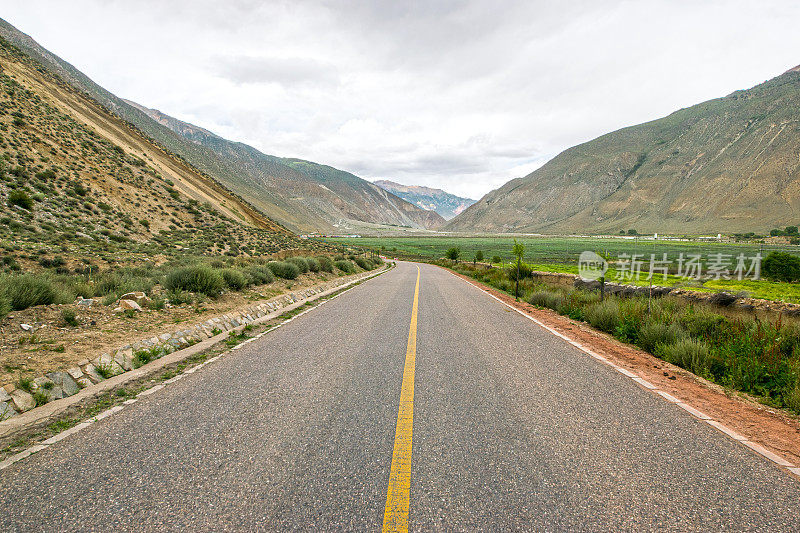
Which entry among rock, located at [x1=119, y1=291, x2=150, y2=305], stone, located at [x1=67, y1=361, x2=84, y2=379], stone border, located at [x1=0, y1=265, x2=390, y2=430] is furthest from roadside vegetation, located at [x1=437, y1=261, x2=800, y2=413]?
rock, located at [x1=119, y1=291, x2=150, y2=305]

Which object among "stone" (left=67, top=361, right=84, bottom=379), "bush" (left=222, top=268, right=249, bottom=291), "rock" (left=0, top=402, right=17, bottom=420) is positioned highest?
"bush" (left=222, top=268, right=249, bottom=291)

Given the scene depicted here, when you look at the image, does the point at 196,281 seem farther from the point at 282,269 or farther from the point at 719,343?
the point at 719,343

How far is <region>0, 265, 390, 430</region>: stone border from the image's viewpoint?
3.96 metres

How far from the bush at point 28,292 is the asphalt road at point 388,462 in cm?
430

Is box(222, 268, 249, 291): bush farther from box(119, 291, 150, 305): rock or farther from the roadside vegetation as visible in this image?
the roadside vegetation

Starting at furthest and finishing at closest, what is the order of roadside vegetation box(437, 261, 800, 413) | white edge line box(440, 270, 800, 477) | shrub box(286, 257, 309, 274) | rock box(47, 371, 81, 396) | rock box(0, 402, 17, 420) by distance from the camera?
shrub box(286, 257, 309, 274) → roadside vegetation box(437, 261, 800, 413) → rock box(47, 371, 81, 396) → rock box(0, 402, 17, 420) → white edge line box(440, 270, 800, 477)

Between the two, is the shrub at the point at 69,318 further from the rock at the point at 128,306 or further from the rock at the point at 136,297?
the rock at the point at 136,297

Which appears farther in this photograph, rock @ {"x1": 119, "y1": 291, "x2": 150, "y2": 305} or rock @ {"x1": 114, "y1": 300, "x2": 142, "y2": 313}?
rock @ {"x1": 119, "y1": 291, "x2": 150, "y2": 305}

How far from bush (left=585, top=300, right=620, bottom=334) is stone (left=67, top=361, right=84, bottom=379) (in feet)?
33.9

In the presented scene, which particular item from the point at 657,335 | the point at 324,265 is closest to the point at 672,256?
the point at 324,265

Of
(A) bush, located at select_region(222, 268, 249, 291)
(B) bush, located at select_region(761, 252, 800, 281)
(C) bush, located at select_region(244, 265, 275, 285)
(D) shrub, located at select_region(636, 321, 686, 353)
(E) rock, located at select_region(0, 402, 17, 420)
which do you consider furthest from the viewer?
(B) bush, located at select_region(761, 252, 800, 281)

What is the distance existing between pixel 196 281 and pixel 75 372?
5532mm

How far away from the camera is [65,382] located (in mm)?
4645

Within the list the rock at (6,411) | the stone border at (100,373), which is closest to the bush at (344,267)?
the stone border at (100,373)
